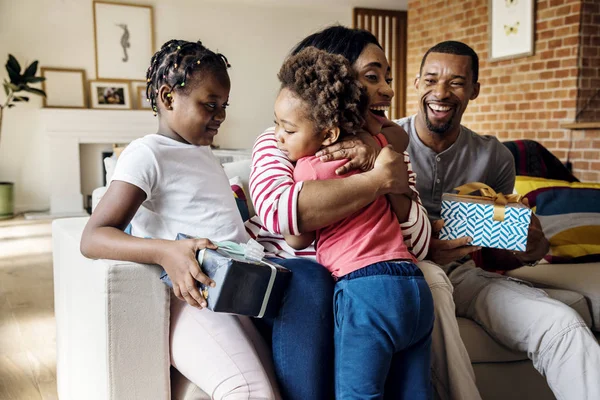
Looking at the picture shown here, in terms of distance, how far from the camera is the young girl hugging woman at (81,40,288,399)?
118 centimetres

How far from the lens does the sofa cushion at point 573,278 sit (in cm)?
190

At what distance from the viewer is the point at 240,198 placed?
78.5 inches

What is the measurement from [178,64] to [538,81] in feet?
13.5

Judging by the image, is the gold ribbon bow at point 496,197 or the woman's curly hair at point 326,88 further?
the gold ribbon bow at point 496,197

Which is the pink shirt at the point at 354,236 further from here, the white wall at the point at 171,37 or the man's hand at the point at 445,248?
the white wall at the point at 171,37

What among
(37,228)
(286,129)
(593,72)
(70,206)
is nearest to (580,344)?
(286,129)

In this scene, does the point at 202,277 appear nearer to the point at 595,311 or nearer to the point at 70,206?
the point at 595,311

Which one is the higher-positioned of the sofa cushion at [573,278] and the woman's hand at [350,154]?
the woman's hand at [350,154]

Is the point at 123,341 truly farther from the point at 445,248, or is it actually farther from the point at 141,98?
the point at 141,98

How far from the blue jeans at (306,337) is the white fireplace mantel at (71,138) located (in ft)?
21.4

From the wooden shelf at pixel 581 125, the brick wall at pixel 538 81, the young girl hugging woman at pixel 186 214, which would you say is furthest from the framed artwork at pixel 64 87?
the young girl hugging woman at pixel 186 214

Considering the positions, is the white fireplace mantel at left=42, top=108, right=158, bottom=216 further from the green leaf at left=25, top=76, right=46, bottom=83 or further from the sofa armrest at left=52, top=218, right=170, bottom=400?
the sofa armrest at left=52, top=218, right=170, bottom=400

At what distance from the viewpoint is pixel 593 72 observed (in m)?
4.45

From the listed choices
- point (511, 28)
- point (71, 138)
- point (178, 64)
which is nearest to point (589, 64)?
point (511, 28)
